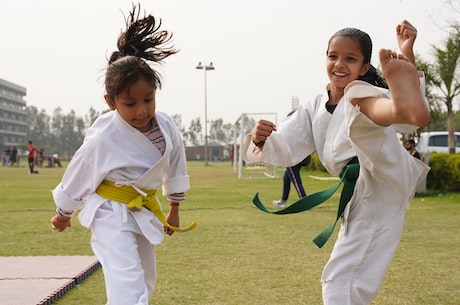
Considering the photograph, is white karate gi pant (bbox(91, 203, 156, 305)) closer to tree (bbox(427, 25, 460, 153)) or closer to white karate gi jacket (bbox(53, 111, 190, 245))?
white karate gi jacket (bbox(53, 111, 190, 245))

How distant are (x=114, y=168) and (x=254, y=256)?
307 cm

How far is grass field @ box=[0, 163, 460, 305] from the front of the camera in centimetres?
445

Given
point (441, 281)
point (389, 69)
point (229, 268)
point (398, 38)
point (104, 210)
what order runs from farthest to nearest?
1. point (229, 268)
2. point (441, 281)
3. point (104, 210)
4. point (398, 38)
5. point (389, 69)

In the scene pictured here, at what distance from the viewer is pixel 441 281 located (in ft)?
16.1

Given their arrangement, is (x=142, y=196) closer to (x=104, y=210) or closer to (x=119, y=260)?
(x=104, y=210)

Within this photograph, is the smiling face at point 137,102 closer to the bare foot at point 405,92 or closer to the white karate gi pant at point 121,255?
the white karate gi pant at point 121,255

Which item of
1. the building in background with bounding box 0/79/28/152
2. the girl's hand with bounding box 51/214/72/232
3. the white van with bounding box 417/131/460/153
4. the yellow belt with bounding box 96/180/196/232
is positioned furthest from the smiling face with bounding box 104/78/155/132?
the building in background with bounding box 0/79/28/152

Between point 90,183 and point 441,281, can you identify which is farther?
point 441,281

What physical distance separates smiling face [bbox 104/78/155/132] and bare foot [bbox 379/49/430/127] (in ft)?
4.31

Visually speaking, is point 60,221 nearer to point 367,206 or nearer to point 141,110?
point 141,110

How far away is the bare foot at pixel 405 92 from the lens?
227 centimetres

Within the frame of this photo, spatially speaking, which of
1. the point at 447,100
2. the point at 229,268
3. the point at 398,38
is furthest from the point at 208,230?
the point at 447,100

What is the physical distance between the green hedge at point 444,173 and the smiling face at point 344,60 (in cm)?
1141

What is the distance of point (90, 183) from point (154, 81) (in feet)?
2.10
